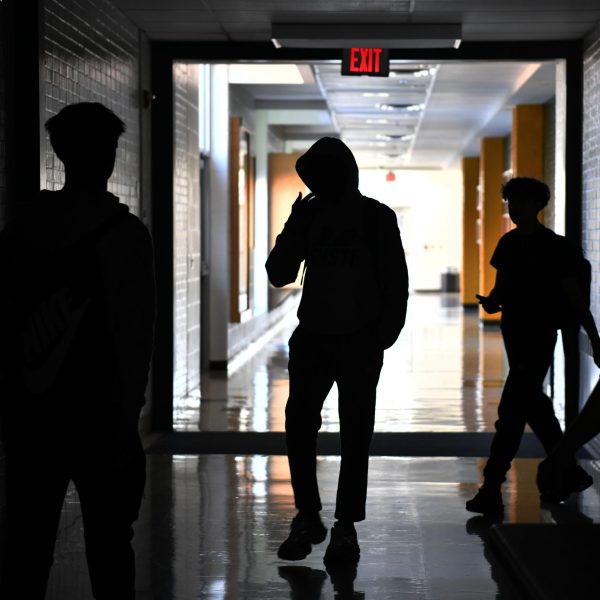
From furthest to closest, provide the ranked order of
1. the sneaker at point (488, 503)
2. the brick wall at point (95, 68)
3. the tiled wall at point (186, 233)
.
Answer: the tiled wall at point (186, 233)
the brick wall at point (95, 68)
the sneaker at point (488, 503)

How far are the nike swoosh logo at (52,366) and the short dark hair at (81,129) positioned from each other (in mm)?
359

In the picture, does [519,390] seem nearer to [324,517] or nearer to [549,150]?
[324,517]

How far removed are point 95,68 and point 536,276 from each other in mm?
2583

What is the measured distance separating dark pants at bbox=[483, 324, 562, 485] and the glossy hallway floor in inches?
10.3

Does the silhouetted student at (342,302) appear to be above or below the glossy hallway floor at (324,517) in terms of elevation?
above

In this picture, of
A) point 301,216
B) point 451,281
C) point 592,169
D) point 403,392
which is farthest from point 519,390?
point 451,281

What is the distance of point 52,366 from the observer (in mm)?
2469

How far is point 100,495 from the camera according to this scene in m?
2.55

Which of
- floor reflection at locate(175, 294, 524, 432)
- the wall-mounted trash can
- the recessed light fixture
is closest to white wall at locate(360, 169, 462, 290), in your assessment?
the wall-mounted trash can

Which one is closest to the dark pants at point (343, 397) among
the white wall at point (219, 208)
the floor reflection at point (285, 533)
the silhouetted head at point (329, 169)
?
the floor reflection at point (285, 533)

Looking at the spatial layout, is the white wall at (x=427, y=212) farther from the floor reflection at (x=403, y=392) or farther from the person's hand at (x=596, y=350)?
the person's hand at (x=596, y=350)

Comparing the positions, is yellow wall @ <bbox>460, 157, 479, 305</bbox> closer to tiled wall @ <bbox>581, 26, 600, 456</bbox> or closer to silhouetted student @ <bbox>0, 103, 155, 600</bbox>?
tiled wall @ <bbox>581, 26, 600, 456</bbox>

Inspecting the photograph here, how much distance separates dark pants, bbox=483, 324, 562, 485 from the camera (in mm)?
4754

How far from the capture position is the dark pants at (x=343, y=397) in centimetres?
399
